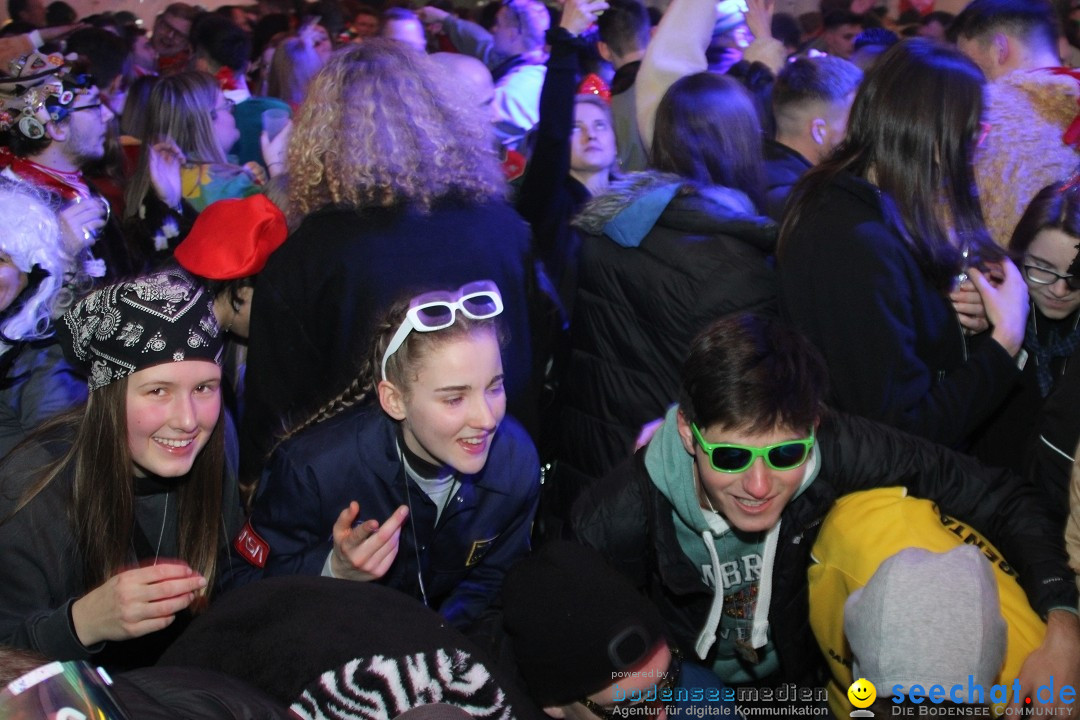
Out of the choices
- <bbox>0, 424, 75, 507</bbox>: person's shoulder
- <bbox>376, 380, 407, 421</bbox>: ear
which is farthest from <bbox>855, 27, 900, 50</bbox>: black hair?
<bbox>0, 424, 75, 507</bbox>: person's shoulder

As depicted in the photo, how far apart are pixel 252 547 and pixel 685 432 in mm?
1120

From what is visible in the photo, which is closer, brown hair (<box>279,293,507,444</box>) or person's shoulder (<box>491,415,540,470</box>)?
brown hair (<box>279,293,507,444</box>)

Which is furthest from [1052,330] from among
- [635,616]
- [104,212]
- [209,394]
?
[104,212]

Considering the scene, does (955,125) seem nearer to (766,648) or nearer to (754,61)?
(766,648)

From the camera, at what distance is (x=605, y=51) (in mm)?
5945

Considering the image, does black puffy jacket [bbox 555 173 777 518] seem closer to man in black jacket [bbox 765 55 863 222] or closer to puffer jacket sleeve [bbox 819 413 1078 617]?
puffer jacket sleeve [bbox 819 413 1078 617]

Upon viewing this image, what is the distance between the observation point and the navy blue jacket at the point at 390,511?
234 cm

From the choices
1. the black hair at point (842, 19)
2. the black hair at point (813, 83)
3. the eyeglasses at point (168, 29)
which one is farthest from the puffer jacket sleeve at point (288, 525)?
the eyeglasses at point (168, 29)

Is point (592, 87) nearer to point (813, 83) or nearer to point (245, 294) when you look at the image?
point (813, 83)

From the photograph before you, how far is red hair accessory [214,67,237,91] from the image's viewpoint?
6.16 m

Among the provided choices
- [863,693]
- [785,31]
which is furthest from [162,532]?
[785,31]

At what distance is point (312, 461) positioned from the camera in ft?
7.72

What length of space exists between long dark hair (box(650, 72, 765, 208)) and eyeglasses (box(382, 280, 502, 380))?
1.01m

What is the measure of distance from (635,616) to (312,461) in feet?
3.02
